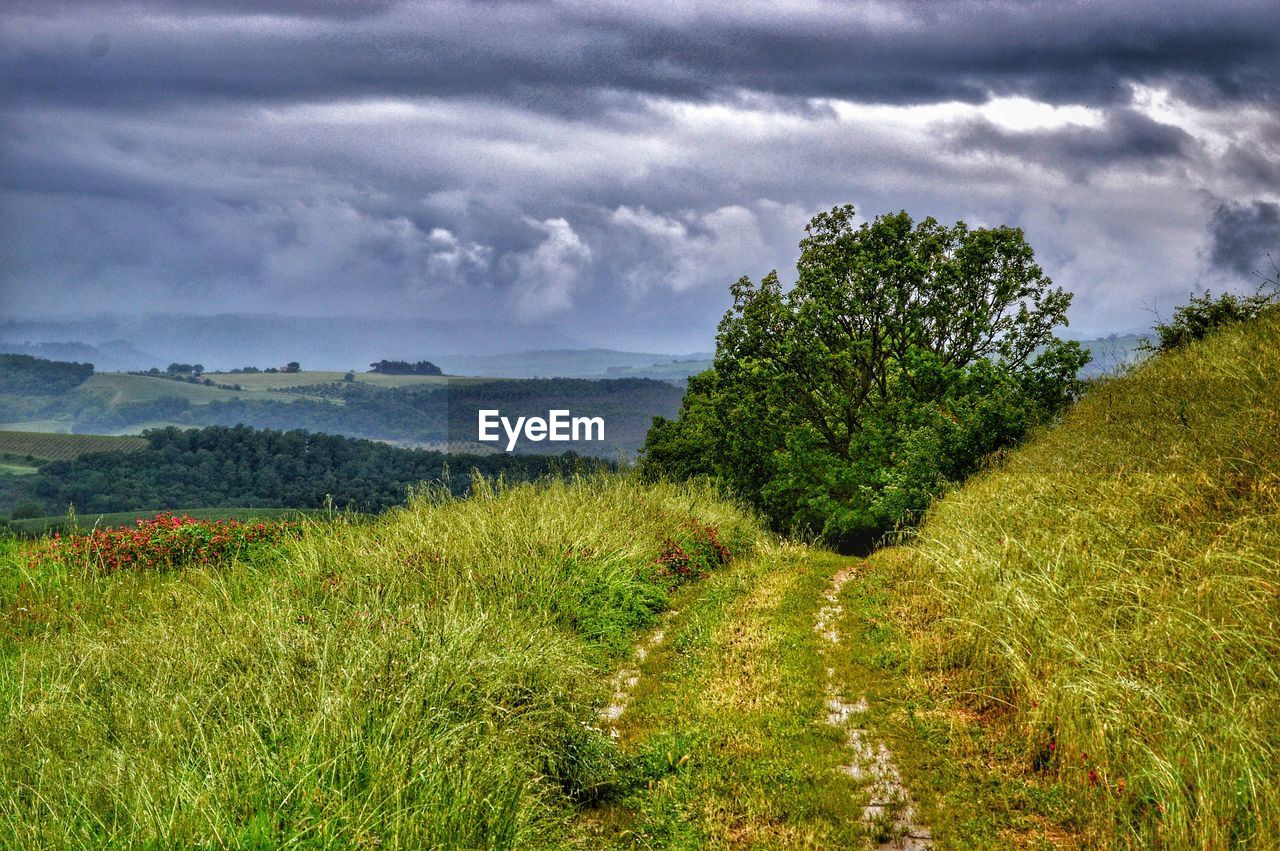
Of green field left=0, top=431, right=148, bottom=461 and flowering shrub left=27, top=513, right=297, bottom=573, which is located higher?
flowering shrub left=27, top=513, right=297, bottom=573

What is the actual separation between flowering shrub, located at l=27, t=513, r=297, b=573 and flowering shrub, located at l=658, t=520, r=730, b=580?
6.04 m

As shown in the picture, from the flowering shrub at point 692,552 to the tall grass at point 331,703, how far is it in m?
2.35

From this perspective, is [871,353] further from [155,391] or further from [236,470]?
[155,391]

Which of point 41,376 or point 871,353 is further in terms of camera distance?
point 41,376

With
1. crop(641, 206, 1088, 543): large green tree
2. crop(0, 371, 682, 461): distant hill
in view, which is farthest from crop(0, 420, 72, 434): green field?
crop(641, 206, 1088, 543): large green tree

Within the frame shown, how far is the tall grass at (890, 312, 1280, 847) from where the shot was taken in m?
4.46

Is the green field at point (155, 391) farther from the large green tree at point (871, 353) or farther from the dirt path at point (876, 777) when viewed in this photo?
the dirt path at point (876, 777)

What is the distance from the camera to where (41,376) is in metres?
166

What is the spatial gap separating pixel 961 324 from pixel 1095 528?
51.2 ft

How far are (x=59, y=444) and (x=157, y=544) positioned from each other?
9346 centimetres

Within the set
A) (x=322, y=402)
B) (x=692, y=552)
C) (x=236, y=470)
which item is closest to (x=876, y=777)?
(x=692, y=552)

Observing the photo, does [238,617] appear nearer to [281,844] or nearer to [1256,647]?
[281,844]

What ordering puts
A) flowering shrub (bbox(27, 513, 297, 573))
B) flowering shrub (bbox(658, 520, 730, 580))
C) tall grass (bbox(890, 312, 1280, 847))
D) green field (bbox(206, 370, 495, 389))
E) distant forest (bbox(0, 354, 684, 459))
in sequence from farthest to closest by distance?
1. green field (bbox(206, 370, 495, 389))
2. distant forest (bbox(0, 354, 684, 459))
3. flowering shrub (bbox(658, 520, 730, 580))
4. flowering shrub (bbox(27, 513, 297, 573))
5. tall grass (bbox(890, 312, 1280, 847))

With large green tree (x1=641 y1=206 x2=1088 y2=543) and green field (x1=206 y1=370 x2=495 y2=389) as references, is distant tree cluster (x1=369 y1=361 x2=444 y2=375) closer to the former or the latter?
green field (x1=206 y1=370 x2=495 y2=389)
